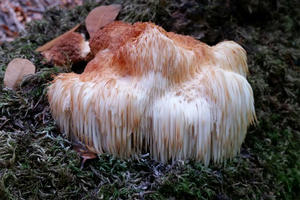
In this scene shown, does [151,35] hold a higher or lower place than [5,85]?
higher

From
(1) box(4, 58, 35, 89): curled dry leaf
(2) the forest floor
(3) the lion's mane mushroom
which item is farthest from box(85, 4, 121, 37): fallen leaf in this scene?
(3) the lion's mane mushroom

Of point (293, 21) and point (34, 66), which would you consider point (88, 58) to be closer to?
point (34, 66)

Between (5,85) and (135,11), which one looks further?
(135,11)

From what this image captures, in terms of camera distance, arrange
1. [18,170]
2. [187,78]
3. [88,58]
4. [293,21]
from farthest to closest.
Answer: [293,21] → [88,58] → [187,78] → [18,170]

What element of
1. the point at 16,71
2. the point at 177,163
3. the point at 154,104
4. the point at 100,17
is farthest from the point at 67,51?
the point at 177,163

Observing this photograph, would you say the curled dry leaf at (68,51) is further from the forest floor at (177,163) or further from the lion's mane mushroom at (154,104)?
the lion's mane mushroom at (154,104)

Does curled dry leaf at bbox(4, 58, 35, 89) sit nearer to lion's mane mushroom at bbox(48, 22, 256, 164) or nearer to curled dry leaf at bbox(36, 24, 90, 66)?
curled dry leaf at bbox(36, 24, 90, 66)

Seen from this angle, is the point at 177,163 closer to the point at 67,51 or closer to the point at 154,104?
the point at 154,104

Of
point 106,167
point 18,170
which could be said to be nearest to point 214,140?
point 106,167
